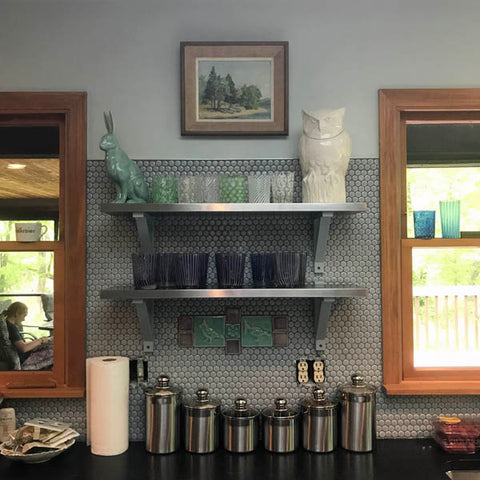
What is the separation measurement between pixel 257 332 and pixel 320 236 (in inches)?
17.8

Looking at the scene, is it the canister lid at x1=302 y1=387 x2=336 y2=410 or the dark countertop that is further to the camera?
the canister lid at x1=302 y1=387 x2=336 y2=410

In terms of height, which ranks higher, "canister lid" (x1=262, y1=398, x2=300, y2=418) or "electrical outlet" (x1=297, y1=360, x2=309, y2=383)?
"electrical outlet" (x1=297, y1=360, x2=309, y2=383)

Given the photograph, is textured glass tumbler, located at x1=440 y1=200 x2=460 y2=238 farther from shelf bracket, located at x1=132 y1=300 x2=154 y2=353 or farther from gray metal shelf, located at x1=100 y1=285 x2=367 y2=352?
shelf bracket, located at x1=132 y1=300 x2=154 y2=353

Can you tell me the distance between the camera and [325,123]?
195 centimetres

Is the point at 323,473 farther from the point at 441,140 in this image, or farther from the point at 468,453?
the point at 441,140

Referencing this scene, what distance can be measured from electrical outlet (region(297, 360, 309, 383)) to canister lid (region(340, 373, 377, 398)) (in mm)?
149

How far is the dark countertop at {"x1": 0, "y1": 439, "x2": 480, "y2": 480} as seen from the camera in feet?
5.77

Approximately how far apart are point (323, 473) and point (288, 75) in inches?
57.5

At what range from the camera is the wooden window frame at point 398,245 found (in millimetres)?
2111

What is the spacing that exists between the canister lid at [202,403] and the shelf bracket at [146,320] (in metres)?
0.26

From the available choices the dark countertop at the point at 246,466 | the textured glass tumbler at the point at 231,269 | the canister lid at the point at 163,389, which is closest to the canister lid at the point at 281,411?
the dark countertop at the point at 246,466

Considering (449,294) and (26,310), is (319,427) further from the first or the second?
(26,310)

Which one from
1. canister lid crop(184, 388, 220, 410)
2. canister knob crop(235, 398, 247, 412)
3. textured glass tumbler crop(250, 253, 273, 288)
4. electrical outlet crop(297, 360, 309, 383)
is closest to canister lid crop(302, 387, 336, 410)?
electrical outlet crop(297, 360, 309, 383)

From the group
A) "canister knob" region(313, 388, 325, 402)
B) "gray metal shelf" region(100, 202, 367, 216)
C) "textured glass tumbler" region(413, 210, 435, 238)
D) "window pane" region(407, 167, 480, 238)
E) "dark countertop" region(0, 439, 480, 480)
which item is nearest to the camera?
"dark countertop" region(0, 439, 480, 480)
